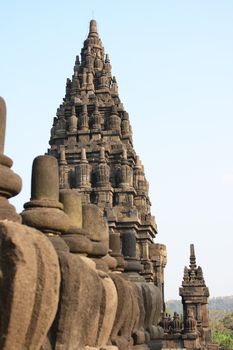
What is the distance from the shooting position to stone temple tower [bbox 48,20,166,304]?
25.9 meters

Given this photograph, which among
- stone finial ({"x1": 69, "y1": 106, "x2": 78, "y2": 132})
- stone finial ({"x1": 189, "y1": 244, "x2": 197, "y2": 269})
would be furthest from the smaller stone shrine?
stone finial ({"x1": 69, "y1": 106, "x2": 78, "y2": 132})

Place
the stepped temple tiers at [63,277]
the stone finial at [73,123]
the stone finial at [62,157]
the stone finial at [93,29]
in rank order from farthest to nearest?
the stone finial at [93,29]
the stone finial at [73,123]
the stone finial at [62,157]
the stepped temple tiers at [63,277]

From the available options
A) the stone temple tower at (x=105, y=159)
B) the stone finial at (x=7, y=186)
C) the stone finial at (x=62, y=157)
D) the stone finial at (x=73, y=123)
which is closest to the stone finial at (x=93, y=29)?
the stone temple tower at (x=105, y=159)

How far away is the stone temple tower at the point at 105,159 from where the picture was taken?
2592 centimetres

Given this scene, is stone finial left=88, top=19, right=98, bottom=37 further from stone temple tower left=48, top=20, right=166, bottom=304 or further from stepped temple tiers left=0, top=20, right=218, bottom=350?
A: stepped temple tiers left=0, top=20, right=218, bottom=350

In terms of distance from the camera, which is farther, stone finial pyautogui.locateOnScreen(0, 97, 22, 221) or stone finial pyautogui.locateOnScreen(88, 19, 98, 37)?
stone finial pyautogui.locateOnScreen(88, 19, 98, 37)

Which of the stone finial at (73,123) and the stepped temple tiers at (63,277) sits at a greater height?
the stone finial at (73,123)

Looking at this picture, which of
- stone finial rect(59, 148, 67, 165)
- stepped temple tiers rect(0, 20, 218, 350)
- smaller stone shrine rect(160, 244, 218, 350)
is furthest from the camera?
stone finial rect(59, 148, 67, 165)

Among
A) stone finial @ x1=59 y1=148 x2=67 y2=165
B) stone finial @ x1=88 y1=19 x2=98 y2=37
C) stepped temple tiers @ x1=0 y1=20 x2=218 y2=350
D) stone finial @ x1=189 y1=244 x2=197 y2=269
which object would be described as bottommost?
stepped temple tiers @ x1=0 y1=20 x2=218 y2=350

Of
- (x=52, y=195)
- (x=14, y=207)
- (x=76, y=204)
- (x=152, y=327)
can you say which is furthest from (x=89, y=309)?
(x=152, y=327)

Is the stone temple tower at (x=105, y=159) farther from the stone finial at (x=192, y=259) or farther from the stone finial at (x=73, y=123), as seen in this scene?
the stone finial at (x=192, y=259)

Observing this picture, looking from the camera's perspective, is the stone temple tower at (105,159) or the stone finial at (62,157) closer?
the stone temple tower at (105,159)

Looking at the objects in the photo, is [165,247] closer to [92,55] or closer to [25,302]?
[92,55]

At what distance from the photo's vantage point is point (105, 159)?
26875 millimetres
